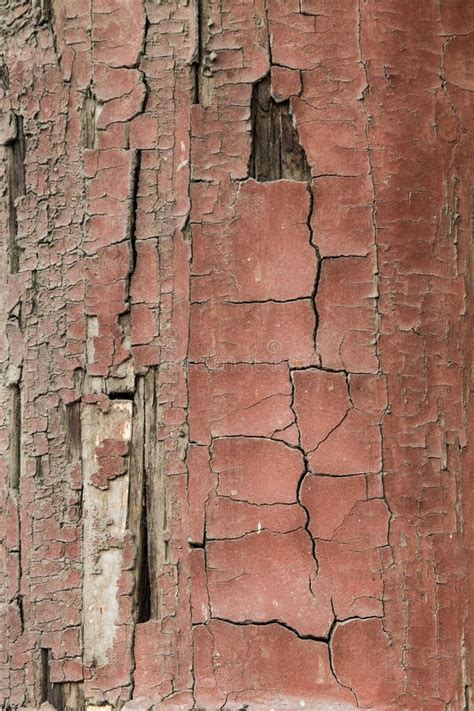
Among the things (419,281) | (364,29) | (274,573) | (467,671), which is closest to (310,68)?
(364,29)

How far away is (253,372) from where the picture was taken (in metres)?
2.22

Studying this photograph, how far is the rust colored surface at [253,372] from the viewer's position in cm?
217

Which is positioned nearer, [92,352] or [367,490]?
[367,490]

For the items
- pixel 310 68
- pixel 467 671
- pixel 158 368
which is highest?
pixel 310 68

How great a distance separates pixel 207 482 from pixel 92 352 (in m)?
0.42

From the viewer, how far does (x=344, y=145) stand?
2256mm

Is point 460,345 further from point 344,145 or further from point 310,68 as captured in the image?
point 310,68

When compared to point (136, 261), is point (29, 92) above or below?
above

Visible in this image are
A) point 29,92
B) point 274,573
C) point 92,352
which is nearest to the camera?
point 274,573

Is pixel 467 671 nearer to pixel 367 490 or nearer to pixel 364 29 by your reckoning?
pixel 367 490

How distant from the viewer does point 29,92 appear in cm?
248

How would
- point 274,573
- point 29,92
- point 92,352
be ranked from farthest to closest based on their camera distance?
1. point 29,92
2. point 92,352
3. point 274,573

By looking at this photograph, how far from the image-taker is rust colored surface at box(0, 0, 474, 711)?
2170 millimetres

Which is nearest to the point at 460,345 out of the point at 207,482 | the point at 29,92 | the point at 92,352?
the point at 207,482
